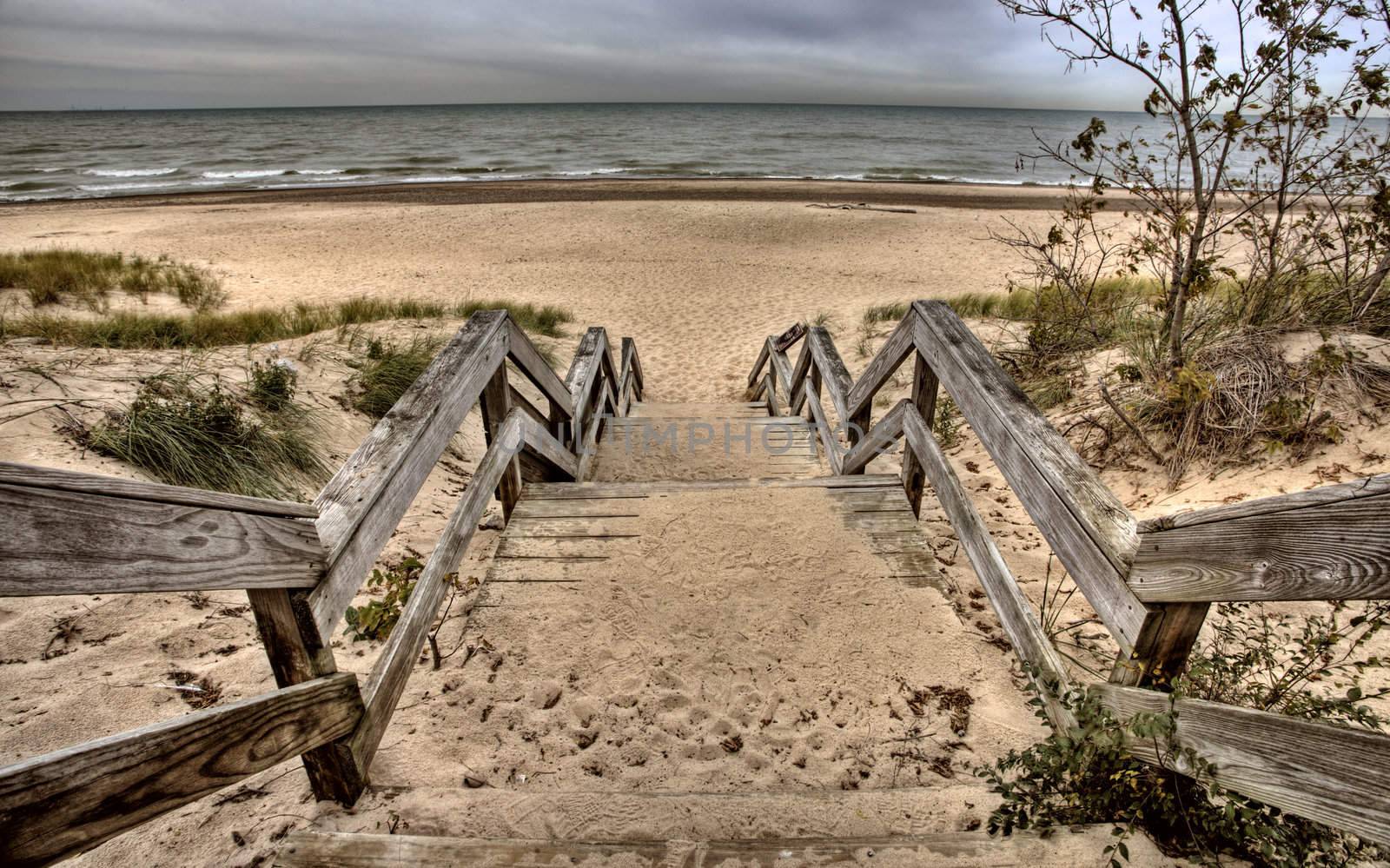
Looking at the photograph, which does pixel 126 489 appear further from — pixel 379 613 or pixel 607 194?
pixel 607 194

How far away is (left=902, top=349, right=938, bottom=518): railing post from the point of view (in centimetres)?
316

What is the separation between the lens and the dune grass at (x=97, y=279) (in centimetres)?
861

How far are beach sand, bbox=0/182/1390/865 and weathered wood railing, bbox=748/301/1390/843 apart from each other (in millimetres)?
524

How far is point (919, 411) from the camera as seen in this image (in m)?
3.23

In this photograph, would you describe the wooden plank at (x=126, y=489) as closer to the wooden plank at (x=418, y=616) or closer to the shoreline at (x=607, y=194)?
the wooden plank at (x=418, y=616)

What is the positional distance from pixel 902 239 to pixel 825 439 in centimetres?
1389

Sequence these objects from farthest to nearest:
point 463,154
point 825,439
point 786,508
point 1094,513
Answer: point 463,154 < point 825,439 < point 786,508 < point 1094,513

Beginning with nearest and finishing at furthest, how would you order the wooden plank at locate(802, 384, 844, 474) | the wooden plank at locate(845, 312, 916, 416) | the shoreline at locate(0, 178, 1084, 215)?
the wooden plank at locate(845, 312, 916, 416), the wooden plank at locate(802, 384, 844, 474), the shoreline at locate(0, 178, 1084, 215)

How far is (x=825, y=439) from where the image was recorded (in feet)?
16.0

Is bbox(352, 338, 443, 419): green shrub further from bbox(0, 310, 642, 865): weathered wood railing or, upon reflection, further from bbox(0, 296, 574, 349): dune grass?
bbox(0, 310, 642, 865): weathered wood railing

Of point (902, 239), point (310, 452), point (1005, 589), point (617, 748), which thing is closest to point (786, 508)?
point (1005, 589)

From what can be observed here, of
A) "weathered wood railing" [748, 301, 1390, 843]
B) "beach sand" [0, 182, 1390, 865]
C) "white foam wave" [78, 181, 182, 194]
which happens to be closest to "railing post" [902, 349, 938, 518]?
"beach sand" [0, 182, 1390, 865]

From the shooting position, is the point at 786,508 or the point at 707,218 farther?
the point at 707,218

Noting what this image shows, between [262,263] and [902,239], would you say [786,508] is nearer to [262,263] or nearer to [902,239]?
[262,263]
